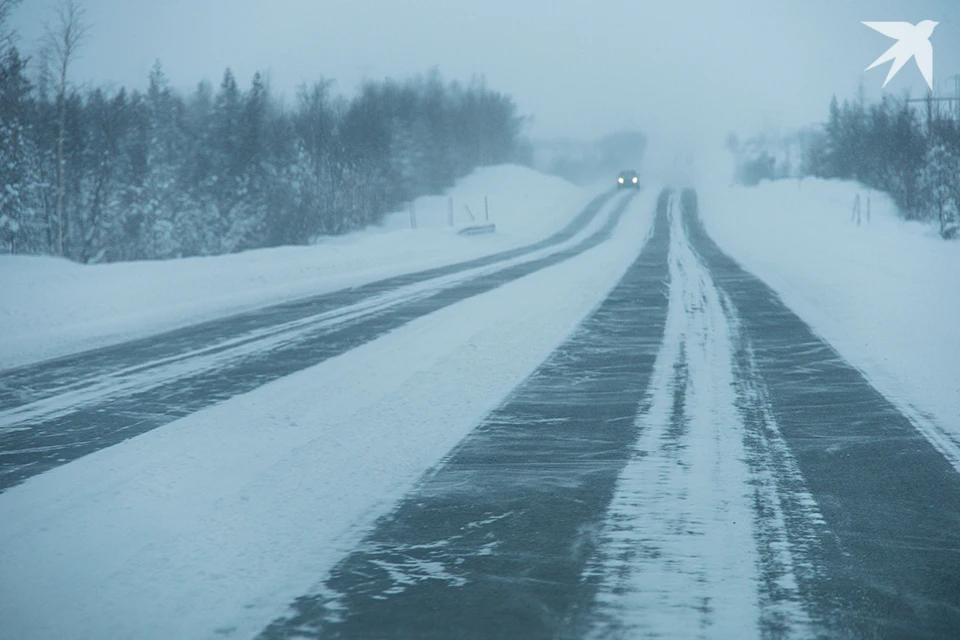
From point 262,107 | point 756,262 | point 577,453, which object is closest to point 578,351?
point 577,453

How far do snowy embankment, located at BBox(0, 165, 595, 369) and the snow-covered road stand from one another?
2.15 metres

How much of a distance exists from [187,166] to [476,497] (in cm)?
4799

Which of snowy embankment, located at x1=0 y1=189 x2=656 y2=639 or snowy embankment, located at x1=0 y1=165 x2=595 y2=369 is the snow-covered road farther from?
snowy embankment, located at x1=0 y1=165 x2=595 y2=369

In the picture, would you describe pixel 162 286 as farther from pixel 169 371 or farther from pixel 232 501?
pixel 232 501

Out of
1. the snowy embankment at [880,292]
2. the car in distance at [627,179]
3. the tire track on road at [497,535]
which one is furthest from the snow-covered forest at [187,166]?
the tire track on road at [497,535]

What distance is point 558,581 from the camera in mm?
3529

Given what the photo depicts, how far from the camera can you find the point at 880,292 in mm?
13531

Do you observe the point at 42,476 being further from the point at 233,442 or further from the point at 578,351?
the point at 578,351

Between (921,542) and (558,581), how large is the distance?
1.72 m

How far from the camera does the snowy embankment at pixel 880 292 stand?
7.12 meters

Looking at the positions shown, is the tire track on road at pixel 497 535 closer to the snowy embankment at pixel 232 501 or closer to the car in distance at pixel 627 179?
the snowy embankment at pixel 232 501

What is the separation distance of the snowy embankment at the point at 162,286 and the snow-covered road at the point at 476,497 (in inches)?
84.8

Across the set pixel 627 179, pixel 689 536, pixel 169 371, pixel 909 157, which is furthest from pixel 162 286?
pixel 627 179

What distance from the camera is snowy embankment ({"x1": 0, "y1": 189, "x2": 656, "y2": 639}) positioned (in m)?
3.36
